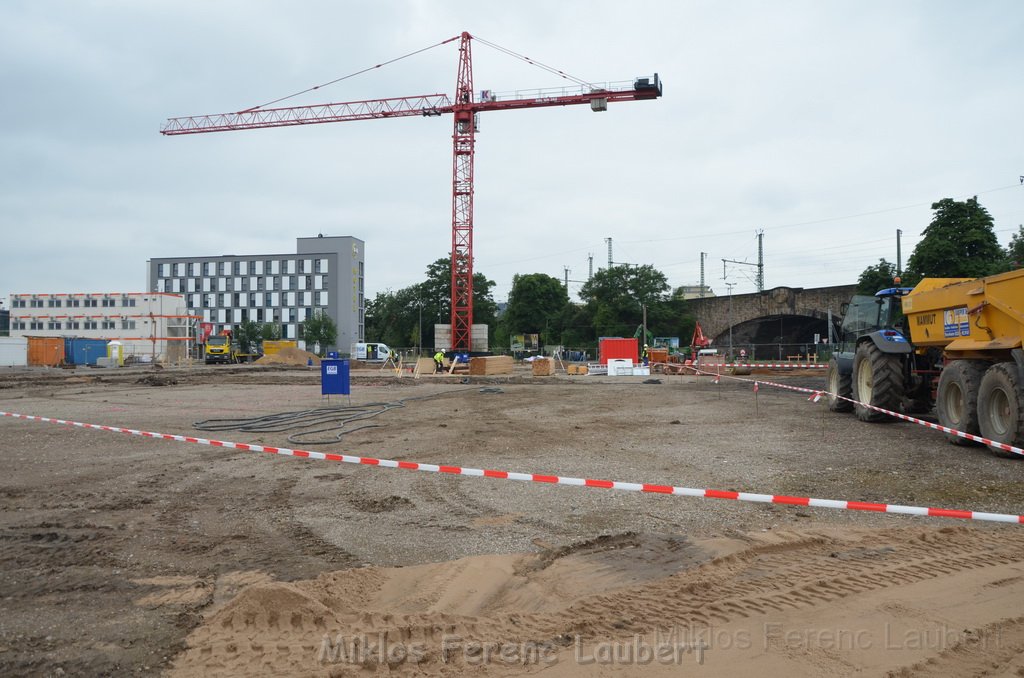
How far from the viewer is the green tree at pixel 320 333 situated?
83.9 metres

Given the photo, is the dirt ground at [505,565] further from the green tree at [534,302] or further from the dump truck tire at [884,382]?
the green tree at [534,302]

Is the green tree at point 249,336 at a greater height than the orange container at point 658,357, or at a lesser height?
greater

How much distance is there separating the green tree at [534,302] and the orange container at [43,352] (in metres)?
47.5

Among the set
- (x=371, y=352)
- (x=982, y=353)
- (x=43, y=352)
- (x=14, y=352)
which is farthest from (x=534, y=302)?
(x=982, y=353)

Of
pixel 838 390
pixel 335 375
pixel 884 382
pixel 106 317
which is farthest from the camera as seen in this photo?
pixel 106 317

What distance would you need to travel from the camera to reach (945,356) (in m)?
→ 10.9

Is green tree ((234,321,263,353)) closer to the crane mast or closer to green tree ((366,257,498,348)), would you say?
green tree ((366,257,498,348))

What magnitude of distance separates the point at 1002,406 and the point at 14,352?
5724 cm

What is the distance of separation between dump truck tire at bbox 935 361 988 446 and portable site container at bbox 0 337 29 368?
54.1 metres

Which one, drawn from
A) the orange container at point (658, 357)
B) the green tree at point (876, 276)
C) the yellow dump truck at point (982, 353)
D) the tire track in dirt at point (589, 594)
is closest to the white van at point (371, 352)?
the orange container at point (658, 357)

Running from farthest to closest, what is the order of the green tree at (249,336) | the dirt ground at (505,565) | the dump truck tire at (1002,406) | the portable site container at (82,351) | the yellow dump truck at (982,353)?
the green tree at (249,336)
the portable site container at (82,351)
the yellow dump truck at (982,353)
the dump truck tire at (1002,406)
the dirt ground at (505,565)

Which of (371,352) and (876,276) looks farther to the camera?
(371,352)

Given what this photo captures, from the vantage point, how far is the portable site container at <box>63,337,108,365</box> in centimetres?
5328

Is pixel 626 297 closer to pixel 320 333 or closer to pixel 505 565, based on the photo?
pixel 320 333
